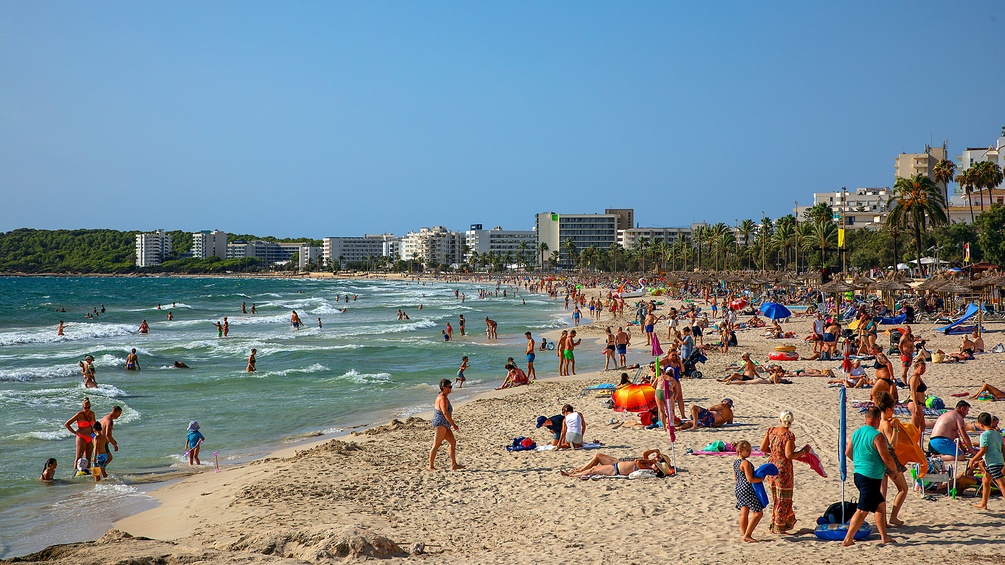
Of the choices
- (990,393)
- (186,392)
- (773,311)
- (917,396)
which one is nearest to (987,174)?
(773,311)

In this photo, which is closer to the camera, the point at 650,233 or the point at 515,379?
the point at 515,379

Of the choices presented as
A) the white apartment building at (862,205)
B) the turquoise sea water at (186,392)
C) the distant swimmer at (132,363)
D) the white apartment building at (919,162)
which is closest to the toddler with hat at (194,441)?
the turquoise sea water at (186,392)

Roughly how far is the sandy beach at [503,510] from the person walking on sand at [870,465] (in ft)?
0.97

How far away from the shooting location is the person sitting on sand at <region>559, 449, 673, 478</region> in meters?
9.07

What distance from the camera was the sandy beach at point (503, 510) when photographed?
645 centimetres

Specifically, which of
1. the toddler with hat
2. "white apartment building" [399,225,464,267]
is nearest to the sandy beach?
the toddler with hat

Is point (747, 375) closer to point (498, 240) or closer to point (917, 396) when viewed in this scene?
point (917, 396)

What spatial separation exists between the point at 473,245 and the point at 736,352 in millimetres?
174434

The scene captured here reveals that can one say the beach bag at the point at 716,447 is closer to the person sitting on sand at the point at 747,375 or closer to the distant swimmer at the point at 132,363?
the person sitting on sand at the point at 747,375

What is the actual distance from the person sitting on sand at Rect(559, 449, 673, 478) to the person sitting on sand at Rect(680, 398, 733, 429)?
7.36 ft

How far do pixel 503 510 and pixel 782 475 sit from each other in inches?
119

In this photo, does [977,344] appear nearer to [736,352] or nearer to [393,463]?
[736,352]

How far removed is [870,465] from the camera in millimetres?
5973

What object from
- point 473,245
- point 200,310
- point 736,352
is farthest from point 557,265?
point 736,352
